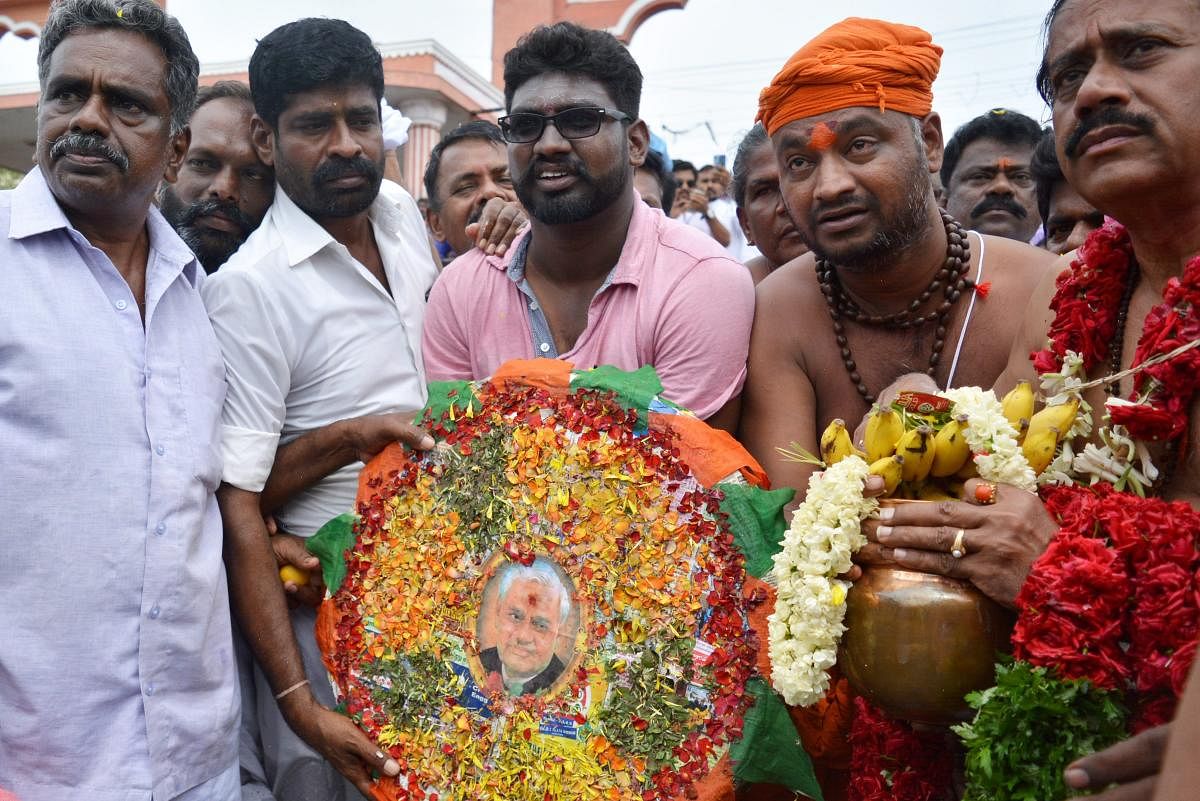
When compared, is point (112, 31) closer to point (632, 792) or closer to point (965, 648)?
point (632, 792)

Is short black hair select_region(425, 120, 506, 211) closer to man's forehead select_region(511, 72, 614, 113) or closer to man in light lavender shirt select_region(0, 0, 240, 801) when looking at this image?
man's forehead select_region(511, 72, 614, 113)

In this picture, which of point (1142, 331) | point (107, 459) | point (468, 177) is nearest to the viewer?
point (1142, 331)

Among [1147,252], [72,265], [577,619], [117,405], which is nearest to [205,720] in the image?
[117,405]

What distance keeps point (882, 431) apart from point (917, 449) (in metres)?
0.08

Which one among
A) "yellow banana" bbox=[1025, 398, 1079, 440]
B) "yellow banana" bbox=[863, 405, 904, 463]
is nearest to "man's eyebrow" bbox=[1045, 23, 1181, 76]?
"yellow banana" bbox=[1025, 398, 1079, 440]

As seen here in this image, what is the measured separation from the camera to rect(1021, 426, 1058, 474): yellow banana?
2391 millimetres

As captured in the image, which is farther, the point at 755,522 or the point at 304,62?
the point at 304,62

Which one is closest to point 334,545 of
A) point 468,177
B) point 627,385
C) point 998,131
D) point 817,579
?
point 627,385

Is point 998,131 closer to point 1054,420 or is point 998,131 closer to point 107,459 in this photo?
point 1054,420

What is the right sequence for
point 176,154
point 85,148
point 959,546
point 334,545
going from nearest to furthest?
point 959,546 < point 85,148 < point 334,545 < point 176,154

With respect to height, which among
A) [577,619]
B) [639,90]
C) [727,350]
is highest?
[639,90]

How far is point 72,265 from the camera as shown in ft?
9.40

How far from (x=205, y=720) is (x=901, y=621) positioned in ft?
6.07

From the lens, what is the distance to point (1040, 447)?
239 cm
